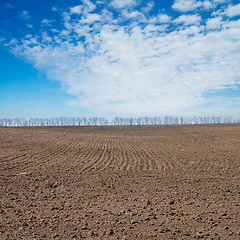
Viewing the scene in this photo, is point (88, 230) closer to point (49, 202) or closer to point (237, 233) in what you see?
point (49, 202)

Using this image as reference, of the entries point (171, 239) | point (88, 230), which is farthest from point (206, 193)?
point (88, 230)

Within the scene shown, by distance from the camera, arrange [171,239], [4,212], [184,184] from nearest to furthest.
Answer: [171,239] → [4,212] → [184,184]

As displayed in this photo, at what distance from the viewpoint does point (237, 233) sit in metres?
4.12

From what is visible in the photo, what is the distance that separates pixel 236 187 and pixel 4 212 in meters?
7.98

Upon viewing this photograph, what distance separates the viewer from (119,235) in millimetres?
4168

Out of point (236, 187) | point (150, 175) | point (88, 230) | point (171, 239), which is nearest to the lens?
point (171, 239)

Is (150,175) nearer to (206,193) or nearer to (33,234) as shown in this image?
(206,193)

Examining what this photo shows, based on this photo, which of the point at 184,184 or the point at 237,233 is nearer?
the point at 237,233

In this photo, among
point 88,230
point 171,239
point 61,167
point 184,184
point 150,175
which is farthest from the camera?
point 61,167

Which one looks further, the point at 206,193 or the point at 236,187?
the point at 236,187

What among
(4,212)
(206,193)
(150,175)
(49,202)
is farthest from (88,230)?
(150,175)

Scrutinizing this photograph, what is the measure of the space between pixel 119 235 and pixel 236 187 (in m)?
5.48

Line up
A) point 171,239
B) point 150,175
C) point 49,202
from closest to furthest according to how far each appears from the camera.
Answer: point 171,239
point 49,202
point 150,175

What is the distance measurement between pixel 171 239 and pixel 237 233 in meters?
1.48
